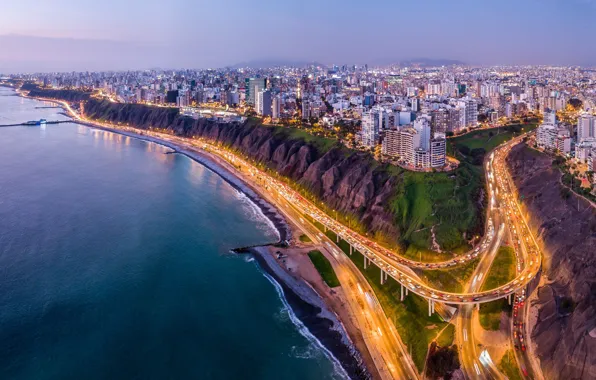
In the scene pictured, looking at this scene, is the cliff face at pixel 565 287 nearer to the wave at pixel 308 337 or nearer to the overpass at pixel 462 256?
the overpass at pixel 462 256

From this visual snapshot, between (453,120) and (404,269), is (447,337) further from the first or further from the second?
(453,120)

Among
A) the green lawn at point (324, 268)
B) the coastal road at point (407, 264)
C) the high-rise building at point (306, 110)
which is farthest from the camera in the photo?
the high-rise building at point (306, 110)

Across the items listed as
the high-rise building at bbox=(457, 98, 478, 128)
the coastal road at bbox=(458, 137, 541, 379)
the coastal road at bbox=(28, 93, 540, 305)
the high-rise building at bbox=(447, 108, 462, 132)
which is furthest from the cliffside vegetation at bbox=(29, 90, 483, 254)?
the high-rise building at bbox=(457, 98, 478, 128)

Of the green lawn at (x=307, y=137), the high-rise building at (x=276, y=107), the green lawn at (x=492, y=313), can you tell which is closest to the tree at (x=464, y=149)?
the green lawn at (x=307, y=137)

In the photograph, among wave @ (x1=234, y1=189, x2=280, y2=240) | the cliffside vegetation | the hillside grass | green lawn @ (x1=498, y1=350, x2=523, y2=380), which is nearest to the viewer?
green lawn @ (x1=498, y1=350, x2=523, y2=380)

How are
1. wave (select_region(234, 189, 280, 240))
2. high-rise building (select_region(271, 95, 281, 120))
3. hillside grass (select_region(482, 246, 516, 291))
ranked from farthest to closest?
high-rise building (select_region(271, 95, 281, 120)), wave (select_region(234, 189, 280, 240)), hillside grass (select_region(482, 246, 516, 291))

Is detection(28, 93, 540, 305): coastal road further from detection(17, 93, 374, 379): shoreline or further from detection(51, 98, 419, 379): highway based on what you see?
detection(17, 93, 374, 379): shoreline
